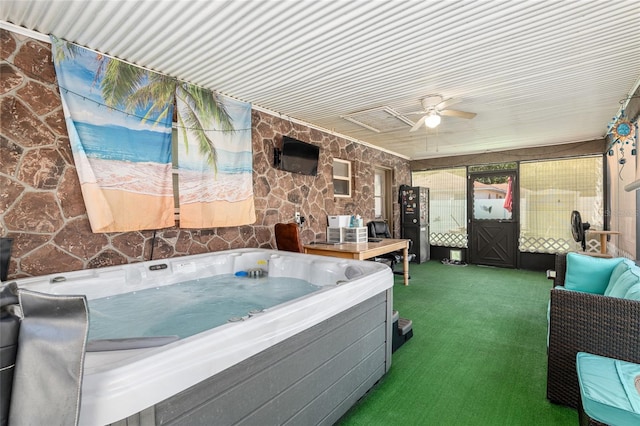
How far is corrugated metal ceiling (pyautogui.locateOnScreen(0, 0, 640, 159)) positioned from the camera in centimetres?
189

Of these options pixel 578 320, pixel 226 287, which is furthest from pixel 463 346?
pixel 226 287

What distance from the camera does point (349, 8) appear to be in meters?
1.88

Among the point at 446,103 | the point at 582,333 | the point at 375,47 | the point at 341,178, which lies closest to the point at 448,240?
the point at 341,178

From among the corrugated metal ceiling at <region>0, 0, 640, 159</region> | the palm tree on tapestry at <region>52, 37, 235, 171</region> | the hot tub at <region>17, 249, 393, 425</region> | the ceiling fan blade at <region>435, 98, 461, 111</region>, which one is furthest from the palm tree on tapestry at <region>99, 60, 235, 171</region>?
the ceiling fan blade at <region>435, 98, 461, 111</region>

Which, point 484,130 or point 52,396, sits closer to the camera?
point 52,396

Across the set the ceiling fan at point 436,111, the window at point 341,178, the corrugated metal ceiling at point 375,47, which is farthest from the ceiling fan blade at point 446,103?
the window at point 341,178

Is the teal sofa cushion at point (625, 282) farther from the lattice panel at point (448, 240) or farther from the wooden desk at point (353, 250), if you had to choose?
the lattice panel at point (448, 240)

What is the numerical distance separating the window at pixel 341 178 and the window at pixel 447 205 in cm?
271

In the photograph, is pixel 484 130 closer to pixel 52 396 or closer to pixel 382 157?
pixel 382 157

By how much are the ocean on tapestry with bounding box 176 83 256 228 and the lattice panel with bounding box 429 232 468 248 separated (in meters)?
4.97

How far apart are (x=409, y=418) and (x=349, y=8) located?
2445 millimetres

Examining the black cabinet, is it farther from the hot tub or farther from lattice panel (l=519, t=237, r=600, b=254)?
the hot tub

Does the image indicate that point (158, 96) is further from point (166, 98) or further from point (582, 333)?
point (582, 333)

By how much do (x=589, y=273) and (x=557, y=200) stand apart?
13.7 feet
